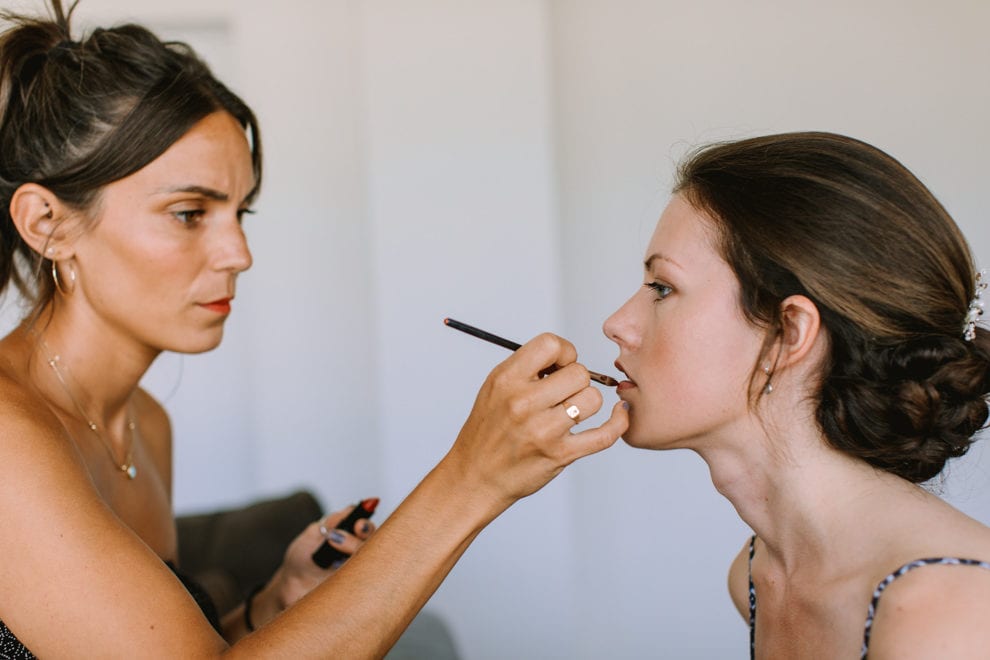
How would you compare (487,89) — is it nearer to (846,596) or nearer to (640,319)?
(640,319)

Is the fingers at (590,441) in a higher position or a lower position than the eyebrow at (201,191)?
lower

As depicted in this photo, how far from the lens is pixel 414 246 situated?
9.24 ft

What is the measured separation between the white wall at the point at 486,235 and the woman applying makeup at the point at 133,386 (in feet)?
3.39

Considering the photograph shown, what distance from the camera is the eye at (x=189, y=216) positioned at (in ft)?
5.19

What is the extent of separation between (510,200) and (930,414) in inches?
65.0

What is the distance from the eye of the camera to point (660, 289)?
4.63 ft

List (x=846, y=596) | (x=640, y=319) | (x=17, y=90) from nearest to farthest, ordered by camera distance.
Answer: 1. (x=846, y=596)
2. (x=640, y=319)
3. (x=17, y=90)

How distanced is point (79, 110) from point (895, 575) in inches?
50.4

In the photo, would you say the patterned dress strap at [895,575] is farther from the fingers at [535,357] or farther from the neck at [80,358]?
the neck at [80,358]

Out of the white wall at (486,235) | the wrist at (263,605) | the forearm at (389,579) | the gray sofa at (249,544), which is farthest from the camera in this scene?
the white wall at (486,235)

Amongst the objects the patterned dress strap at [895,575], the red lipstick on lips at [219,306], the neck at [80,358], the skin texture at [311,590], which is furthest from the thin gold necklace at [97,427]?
the patterned dress strap at [895,575]

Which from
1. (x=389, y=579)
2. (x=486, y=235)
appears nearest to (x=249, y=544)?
(x=486, y=235)

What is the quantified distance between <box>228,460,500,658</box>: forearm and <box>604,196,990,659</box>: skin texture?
0.27 m

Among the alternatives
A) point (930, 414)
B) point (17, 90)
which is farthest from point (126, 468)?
point (930, 414)
